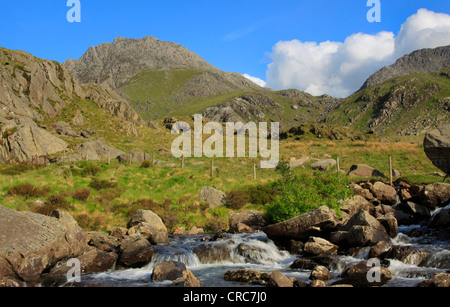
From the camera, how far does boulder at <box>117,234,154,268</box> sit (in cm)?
1611

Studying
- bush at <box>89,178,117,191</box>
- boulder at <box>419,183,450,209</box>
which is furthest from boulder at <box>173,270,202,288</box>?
boulder at <box>419,183,450,209</box>

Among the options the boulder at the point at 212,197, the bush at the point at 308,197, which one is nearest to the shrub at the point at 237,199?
the boulder at the point at 212,197

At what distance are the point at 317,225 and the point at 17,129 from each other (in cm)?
4750

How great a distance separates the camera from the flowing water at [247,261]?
532 inches

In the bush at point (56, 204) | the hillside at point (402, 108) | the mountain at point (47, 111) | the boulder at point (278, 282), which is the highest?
the hillside at point (402, 108)

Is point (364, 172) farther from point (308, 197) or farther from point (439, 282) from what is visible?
point (439, 282)

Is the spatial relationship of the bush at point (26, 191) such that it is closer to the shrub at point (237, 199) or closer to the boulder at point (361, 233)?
the shrub at point (237, 199)

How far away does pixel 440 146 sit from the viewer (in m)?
21.8

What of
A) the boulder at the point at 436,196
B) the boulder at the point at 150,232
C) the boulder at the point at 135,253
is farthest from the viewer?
the boulder at the point at 436,196

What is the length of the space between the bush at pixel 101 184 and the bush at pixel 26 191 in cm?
387

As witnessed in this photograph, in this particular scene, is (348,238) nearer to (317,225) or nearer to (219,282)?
(317,225)

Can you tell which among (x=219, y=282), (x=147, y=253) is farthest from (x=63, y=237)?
(x=219, y=282)

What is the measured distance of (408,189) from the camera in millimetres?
26500
